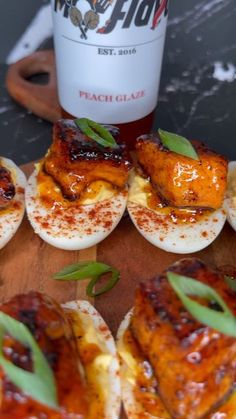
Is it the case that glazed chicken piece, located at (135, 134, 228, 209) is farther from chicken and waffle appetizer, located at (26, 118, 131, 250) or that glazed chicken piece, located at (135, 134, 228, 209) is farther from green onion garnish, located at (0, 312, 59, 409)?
green onion garnish, located at (0, 312, 59, 409)

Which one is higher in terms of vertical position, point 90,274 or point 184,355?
point 184,355

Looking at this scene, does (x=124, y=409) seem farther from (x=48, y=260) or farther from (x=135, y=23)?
(x=135, y=23)

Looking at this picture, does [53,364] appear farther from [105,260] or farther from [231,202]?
[231,202]

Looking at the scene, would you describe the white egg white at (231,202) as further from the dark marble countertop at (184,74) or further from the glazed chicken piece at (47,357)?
the glazed chicken piece at (47,357)

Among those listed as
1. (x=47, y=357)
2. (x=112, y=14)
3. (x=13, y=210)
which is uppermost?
(x=112, y=14)

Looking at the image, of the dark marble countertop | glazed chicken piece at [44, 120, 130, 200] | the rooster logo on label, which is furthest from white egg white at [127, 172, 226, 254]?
the dark marble countertop

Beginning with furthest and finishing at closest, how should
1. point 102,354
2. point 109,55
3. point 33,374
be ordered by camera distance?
1. point 109,55
2. point 102,354
3. point 33,374

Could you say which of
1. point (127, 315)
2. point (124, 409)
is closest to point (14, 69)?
point (127, 315)

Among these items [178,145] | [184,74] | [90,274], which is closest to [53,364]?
[90,274]
